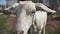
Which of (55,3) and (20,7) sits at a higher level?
(20,7)

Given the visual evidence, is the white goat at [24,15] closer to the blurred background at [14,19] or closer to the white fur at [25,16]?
the white fur at [25,16]

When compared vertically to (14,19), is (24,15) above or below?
above

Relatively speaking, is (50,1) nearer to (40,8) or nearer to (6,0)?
(6,0)

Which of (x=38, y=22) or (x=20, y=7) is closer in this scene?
(x=20, y=7)

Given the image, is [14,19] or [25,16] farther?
[14,19]

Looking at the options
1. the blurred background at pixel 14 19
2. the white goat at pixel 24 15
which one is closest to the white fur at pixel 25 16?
the white goat at pixel 24 15

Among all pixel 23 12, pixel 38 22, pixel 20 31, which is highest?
pixel 23 12

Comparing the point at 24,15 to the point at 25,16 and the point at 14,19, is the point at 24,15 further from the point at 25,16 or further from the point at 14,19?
the point at 14,19

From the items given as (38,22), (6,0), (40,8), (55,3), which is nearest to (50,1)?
(55,3)

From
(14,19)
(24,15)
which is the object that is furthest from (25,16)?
(14,19)

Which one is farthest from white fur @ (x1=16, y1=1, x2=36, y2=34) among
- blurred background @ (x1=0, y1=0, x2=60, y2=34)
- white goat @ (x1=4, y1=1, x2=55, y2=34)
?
blurred background @ (x1=0, y1=0, x2=60, y2=34)

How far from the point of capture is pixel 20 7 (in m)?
4.15

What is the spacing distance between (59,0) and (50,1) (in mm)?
2047

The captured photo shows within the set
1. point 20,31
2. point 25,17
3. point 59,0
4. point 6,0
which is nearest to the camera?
point 20,31
